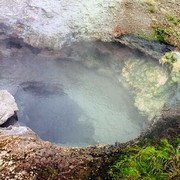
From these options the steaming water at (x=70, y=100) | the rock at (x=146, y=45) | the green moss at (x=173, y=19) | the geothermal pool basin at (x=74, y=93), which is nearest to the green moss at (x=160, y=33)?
the rock at (x=146, y=45)

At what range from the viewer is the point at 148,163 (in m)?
5.79

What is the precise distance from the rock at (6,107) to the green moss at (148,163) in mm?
2686

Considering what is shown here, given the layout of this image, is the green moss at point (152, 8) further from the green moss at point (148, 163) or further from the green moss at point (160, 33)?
the green moss at point (148, 163)

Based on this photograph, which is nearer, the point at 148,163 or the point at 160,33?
the point at 148,163

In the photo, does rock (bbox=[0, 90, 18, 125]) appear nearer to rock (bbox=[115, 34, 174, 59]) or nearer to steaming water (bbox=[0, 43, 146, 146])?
steaming water (bbox=[0, 43, 146, 146])

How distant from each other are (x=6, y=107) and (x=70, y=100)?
2.57 meters

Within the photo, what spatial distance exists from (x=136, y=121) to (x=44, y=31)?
11.7 ft

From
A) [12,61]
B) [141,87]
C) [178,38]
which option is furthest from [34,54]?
[178,38]

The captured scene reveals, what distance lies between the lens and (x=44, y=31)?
9320mm

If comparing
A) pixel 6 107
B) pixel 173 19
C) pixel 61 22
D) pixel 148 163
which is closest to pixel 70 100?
pixel 61 22

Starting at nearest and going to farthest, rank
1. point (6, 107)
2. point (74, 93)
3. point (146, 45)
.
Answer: point (6, 107) < point (146, 45) < point (74, 93)

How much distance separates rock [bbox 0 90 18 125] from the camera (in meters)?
7.25

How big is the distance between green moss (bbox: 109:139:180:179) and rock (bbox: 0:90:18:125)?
269 cm

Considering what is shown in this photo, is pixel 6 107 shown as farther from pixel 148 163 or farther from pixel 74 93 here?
pixel 148 163
